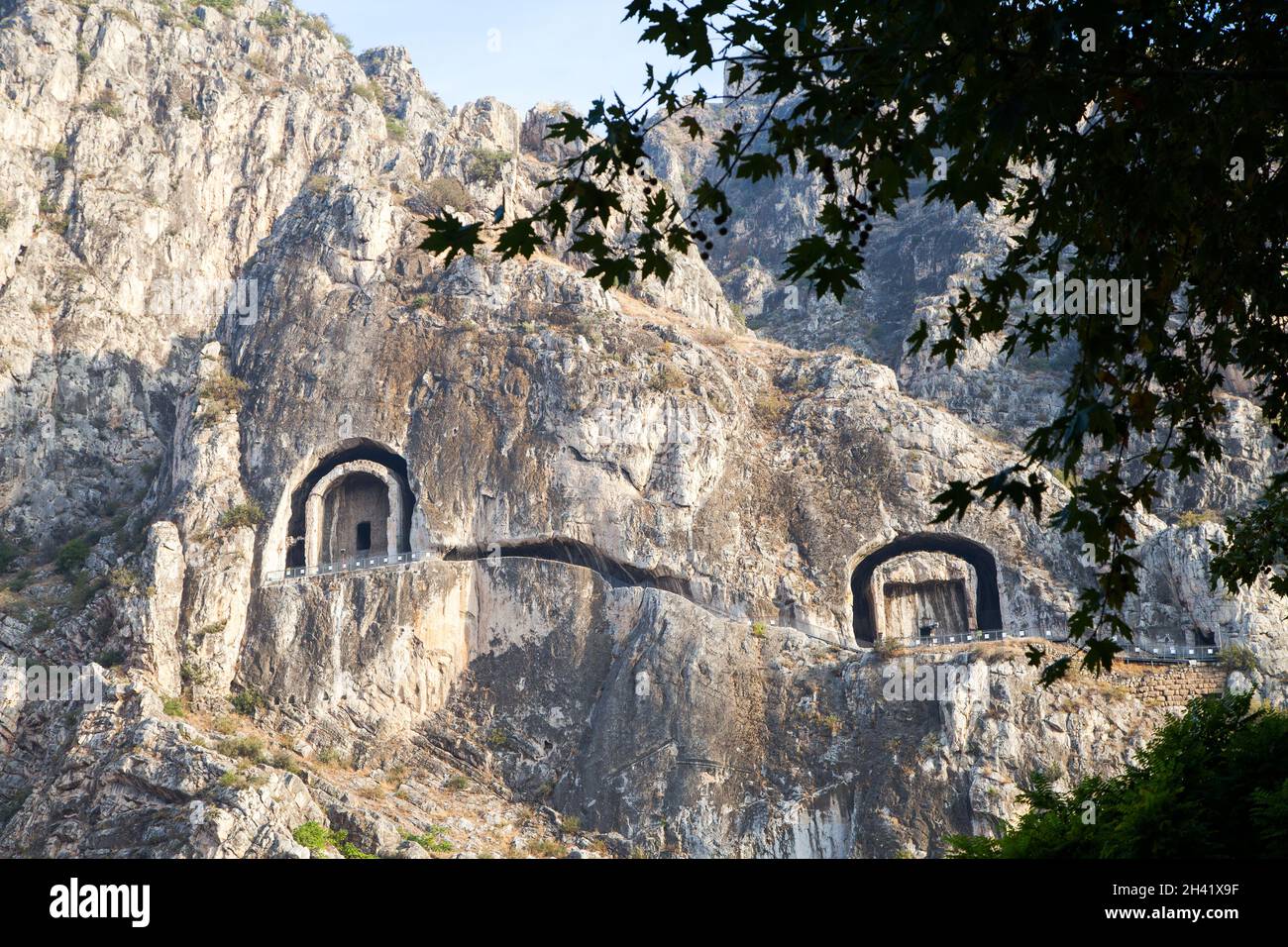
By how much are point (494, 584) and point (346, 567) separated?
17.8 ft

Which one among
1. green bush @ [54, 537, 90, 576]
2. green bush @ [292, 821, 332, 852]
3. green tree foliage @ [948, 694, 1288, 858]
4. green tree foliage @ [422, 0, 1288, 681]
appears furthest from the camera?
green bush @ [54, 537, 90, 576]

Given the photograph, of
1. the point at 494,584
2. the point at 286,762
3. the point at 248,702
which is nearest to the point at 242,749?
the point at 286,762

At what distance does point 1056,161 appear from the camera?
8570 millimetres

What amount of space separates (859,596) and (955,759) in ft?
29.8

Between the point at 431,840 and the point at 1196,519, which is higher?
the point at 1196,519

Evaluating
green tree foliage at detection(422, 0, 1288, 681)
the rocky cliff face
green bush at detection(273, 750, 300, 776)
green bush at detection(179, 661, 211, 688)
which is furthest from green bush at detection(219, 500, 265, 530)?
green tree foliage at detection(422, 0, 1288, 681)

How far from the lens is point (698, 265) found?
60.5 m

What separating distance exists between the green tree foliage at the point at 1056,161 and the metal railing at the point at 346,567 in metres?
34.8

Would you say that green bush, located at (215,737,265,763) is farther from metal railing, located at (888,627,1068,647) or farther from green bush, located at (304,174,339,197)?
green bush, located at (304,174,339,197)

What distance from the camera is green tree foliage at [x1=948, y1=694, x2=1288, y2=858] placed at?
891cm

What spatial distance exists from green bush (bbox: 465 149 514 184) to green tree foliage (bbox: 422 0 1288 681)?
1955 inches

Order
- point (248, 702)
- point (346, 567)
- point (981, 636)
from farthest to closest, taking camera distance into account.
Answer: point (346, 567)
point (981, 636)
point (248, 702)

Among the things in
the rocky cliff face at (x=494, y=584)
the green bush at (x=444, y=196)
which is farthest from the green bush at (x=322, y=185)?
the green bush at (x=444, y=196)

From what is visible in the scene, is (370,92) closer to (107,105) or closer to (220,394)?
(107,105)
